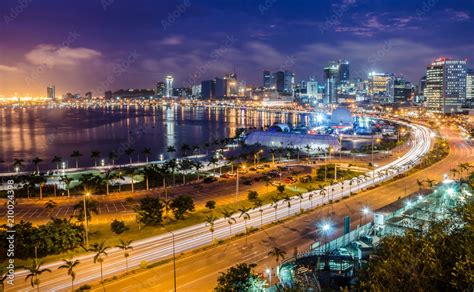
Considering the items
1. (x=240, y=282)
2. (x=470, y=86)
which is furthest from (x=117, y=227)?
(x=470, y=86)

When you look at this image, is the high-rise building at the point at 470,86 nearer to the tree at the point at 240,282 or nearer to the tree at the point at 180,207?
the tree at the point at 180,207

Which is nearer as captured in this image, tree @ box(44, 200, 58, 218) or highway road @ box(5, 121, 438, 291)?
highway road @ box(5, 121, 438, 291)

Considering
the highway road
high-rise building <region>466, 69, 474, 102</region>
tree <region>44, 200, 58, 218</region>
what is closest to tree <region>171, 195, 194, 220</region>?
the highway road

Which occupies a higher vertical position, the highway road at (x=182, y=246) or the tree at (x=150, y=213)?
the tree at (x=150, y=213)

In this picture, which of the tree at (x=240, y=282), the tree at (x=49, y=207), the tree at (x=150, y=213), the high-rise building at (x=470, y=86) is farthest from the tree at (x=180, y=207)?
the high-rise building at (x=470, y=86)

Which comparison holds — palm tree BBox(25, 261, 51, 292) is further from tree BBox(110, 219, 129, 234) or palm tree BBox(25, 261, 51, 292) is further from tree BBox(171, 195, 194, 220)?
tree BBox(171, 195, 194, 220)

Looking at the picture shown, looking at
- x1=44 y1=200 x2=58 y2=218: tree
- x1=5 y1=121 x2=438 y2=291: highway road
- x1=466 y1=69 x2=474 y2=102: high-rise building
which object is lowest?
x1=5 y1=121 x2=438 y2=291: highway road

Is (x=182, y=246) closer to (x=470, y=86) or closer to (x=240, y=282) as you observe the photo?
(x=240, y=282)

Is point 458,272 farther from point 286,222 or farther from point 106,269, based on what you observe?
point 286,222
